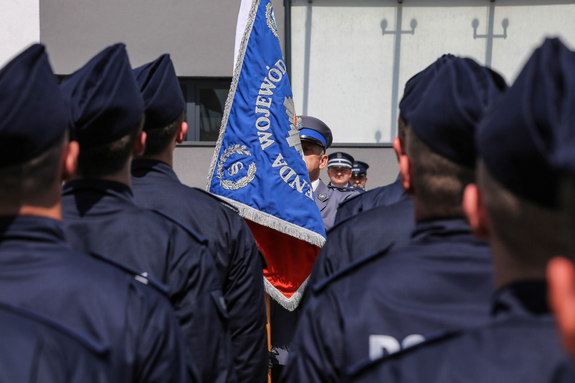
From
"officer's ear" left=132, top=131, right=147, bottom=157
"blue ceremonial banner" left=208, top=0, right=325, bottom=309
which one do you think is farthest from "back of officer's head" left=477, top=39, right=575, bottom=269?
"blue ceremonial banner" left=208, top=0, right=325, bottom=309

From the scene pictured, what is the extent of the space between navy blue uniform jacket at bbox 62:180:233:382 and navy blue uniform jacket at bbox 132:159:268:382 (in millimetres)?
436

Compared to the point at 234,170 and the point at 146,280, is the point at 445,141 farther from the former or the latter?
the point at 234,170

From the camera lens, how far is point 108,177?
86.8 inches

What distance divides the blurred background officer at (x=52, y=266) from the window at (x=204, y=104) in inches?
A: 310

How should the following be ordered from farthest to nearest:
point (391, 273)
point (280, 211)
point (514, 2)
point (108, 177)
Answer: point (514, 2) → point (280, 211) → point (108, 177) → point (391, 273)

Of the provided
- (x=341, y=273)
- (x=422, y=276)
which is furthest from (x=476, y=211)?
(x=341, y=273)

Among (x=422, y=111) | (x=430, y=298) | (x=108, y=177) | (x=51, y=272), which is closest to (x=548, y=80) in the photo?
(x=430, y=298)

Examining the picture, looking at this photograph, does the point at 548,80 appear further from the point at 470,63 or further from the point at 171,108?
the point at 171,108

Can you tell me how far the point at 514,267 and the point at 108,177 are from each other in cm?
145

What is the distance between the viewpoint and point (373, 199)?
3438 mm

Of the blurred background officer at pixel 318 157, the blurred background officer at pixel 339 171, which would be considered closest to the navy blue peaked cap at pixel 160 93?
the blurred background officer at pixel 318 157

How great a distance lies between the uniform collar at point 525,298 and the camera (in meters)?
1.04

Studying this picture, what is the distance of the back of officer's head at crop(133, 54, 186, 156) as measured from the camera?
113 inches

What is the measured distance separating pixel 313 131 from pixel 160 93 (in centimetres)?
244
